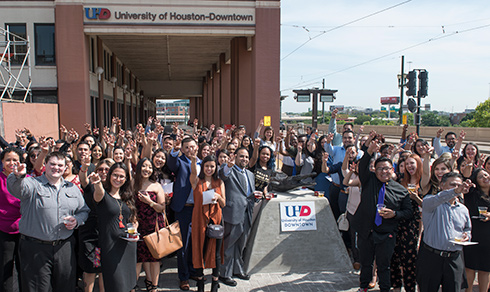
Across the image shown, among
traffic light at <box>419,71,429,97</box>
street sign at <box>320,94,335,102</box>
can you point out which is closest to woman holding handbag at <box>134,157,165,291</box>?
traffic light at <box>419,71,429,97</box>

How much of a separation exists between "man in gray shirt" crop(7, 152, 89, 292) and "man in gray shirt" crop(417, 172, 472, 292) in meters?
3.69

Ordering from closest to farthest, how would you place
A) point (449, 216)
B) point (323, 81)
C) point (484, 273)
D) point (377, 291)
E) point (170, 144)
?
point (449, 216)
point (484, 273)
point (377, 291)
point (170, 144)
point (323, 81)

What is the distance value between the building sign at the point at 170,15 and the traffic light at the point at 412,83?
22.7 feet

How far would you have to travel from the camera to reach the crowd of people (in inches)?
157

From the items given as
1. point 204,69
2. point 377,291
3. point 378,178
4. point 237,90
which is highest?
point 204,69

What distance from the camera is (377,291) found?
17.4 ft

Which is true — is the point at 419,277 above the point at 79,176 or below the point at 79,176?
below

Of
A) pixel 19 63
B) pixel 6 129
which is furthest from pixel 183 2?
pixel 6 129

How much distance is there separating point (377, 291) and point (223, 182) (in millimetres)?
2524

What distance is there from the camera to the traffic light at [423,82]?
45.6 ft

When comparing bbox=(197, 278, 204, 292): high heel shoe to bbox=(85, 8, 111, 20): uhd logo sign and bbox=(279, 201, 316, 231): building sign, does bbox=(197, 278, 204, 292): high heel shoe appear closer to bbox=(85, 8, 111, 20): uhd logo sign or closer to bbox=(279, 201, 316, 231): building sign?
bbox=(279, 201, 316, 231): building sign

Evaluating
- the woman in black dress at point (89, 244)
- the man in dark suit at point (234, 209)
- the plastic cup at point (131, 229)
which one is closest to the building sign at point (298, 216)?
the man in dark suit at point (234, 209)

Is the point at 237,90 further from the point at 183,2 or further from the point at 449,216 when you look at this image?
the point at 449,216

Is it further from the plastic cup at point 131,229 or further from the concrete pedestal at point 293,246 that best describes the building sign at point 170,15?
the plastic cup at point 131,229
